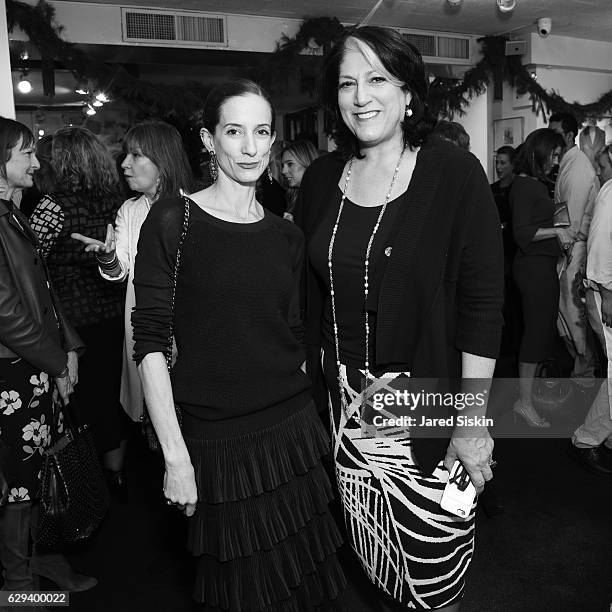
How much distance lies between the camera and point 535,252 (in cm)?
385

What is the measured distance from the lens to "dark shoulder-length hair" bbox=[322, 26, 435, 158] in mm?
1520

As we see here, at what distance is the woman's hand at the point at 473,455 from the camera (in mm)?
1522

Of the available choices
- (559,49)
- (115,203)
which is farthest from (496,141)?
(115,203)

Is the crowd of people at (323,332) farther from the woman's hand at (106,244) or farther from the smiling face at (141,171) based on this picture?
the smiling face at (141,171)

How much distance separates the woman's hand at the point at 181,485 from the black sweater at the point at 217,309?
0.42 ft

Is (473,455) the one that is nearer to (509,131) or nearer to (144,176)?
(144,176)

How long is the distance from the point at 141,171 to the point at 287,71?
14.1ft

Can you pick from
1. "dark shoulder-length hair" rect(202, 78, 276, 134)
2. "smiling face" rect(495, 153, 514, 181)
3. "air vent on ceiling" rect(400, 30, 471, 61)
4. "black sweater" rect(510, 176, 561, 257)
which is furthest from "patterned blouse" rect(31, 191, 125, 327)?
"air vent on ceiling" rect(400, 30, 471, 61)

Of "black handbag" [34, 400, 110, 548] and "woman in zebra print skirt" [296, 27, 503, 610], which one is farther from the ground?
"woman in zebra print skirt" [296, 27, 503, 610]

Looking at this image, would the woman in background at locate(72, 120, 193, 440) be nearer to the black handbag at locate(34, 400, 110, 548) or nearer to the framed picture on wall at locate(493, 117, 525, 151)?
the black handbag at locate(34, 400, 110, 548)

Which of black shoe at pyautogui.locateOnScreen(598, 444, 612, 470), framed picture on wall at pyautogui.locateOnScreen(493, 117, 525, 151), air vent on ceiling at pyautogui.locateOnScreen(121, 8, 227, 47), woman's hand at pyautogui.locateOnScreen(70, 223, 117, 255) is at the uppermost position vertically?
air vent on ceiling at pyautogui.locateOnScreen(121, 8, 227, 47)

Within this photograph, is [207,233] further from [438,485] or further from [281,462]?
[438,485]

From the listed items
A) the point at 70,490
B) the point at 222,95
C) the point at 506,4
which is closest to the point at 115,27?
the point at 506,4

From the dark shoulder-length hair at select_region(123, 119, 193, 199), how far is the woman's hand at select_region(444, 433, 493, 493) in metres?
1.73
